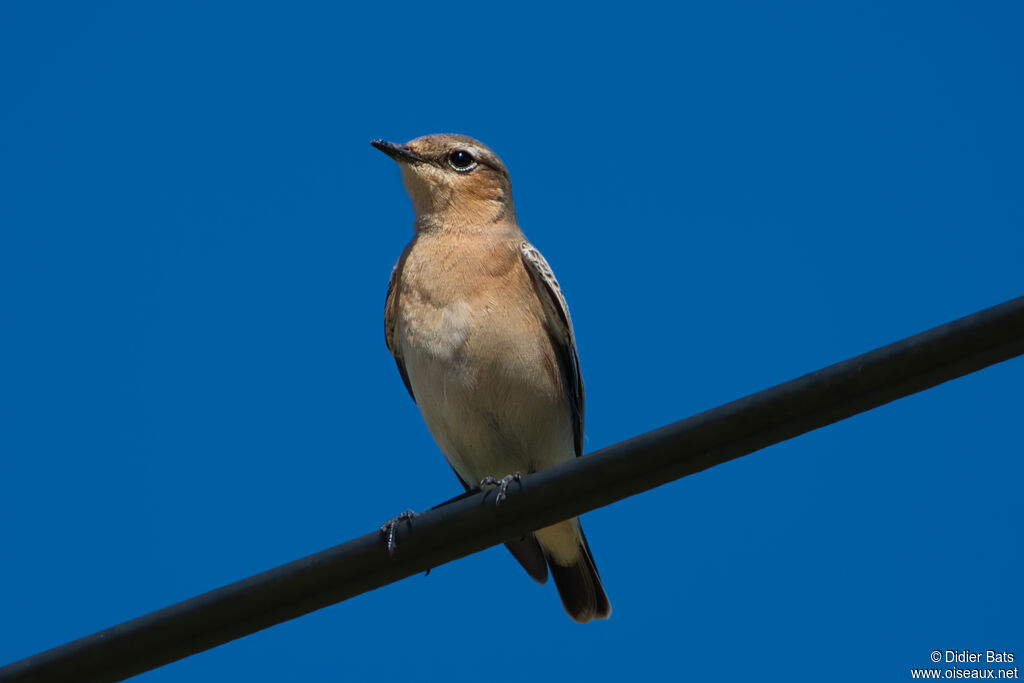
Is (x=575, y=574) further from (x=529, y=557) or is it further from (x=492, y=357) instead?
(x=492, y=357)

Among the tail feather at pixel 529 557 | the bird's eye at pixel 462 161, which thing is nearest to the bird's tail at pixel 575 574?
the tail feather at pixel 529 557

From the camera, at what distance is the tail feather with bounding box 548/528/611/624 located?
9844 mm

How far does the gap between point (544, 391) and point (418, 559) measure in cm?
407

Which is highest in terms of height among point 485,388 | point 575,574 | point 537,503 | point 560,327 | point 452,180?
point 452,180

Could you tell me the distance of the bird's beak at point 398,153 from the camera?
35.4ft

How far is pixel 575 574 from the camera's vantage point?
9953 millimetres

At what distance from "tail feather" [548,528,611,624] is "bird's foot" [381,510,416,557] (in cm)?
287

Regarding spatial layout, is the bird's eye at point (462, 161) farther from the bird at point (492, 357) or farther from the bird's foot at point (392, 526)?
the bird's foot at point (392, 526)

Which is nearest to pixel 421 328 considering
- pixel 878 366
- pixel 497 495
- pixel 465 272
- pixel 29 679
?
pixel 465 272

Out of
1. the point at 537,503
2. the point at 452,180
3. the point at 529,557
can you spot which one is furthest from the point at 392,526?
the point at 452,180

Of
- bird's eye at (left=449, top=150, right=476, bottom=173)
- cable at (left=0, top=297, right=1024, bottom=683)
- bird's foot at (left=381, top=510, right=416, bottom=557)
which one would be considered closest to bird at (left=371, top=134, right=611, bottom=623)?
bird's eye at (left=449, top=150, right=476, bottom=173)

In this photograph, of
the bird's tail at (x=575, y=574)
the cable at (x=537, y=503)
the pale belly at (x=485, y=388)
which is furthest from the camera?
the bird's tail at (x=575, y=574)

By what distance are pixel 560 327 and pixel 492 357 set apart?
891 mm

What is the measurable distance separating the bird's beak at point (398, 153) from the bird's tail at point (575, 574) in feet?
11.5
